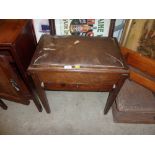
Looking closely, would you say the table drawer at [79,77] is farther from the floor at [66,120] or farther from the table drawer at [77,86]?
the floor at [66,120]

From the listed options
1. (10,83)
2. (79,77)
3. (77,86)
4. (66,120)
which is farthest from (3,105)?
(79,77)

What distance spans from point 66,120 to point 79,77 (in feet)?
2.14

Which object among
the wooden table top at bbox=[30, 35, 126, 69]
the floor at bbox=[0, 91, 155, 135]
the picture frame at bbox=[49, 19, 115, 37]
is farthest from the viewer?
the floor at bbox=[0, 91, 155, 135]

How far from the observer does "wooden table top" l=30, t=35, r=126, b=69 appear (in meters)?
0.87

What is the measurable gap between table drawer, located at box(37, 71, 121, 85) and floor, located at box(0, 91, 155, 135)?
22.4 inches

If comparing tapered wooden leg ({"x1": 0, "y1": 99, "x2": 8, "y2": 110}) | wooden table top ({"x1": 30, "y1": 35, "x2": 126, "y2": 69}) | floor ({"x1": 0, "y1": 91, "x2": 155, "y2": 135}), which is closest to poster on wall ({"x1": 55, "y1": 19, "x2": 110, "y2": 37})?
wooden table top ({"x1": 30, "y1": 35, "x2": 126, "y2": 69})

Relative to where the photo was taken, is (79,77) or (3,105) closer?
(79,77)

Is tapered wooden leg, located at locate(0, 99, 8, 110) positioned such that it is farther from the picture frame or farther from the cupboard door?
the picture frame

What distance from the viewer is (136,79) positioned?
1276 mm

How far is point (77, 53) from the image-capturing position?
3.06 ft

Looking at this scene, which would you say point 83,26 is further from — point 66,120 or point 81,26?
point 66,120
